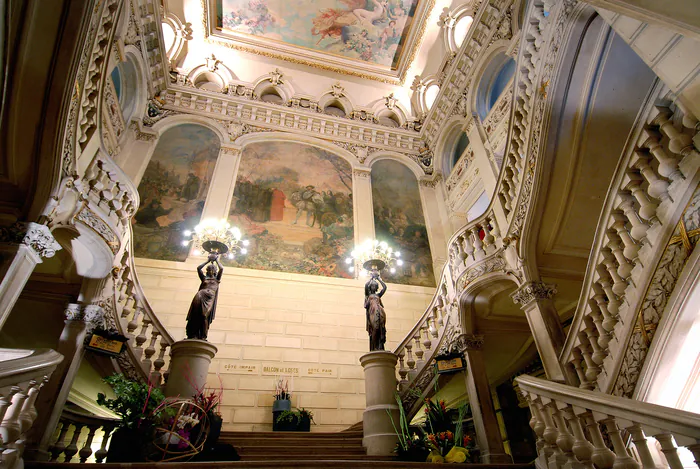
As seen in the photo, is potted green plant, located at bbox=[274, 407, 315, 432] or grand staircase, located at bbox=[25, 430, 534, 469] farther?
potted green plant, located at bbox=[274, 407, 315, 432]

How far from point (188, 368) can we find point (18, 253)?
231 cm

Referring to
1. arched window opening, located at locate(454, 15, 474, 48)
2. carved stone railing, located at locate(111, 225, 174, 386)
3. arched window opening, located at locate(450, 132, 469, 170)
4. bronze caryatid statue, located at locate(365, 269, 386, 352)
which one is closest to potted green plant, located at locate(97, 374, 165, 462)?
carved stone railing, located at locate(111, 225, 174, 386)

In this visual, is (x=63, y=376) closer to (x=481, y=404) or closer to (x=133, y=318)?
(x=133, y=318)

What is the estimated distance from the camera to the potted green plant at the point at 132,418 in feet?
12.7

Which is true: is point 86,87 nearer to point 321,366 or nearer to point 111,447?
point 111,447

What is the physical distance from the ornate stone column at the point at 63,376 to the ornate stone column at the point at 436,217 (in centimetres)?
806

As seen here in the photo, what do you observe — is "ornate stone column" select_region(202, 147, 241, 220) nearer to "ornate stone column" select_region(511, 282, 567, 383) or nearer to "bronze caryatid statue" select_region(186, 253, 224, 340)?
"bronze caryatid statue" select_region(186, 253, 224, 340)

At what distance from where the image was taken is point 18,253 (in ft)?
13.9

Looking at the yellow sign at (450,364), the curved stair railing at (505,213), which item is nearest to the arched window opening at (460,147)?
the curved stair railing at (505,213)

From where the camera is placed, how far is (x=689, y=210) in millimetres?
3281

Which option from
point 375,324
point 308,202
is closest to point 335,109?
point 308,202

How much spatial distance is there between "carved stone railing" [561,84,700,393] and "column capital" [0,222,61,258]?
18.4 feet

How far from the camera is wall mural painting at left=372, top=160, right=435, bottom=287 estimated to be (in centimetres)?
1101

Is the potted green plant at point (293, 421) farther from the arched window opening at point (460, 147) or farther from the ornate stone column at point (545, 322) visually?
the arched window opening at point (460, 147)
